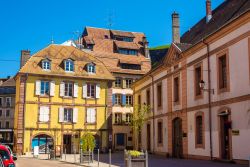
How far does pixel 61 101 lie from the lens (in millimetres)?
47406

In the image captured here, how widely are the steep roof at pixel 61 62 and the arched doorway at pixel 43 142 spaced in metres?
7.47

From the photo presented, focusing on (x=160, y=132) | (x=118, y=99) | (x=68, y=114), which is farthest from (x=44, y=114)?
(x=160, y=132)

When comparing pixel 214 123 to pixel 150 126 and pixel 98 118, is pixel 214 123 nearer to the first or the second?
pixel 150 126

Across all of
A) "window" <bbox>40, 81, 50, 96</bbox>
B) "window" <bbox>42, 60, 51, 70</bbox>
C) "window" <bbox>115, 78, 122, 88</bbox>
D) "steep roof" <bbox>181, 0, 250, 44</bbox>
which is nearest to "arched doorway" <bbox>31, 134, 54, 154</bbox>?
"window" <bbox>40, 81, 50, 96</bbox>

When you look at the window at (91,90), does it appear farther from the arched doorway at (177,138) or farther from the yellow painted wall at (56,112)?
the arched doorway at (177,138)

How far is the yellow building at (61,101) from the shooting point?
1800 inches

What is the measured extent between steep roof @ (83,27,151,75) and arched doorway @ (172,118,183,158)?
25.9 metres

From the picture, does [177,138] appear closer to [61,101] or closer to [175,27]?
[175,27]

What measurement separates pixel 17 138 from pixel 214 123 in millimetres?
26935

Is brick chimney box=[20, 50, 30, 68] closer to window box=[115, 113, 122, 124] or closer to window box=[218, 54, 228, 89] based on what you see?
window box=[115, 113, 122, 124]

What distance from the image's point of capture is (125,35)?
69.5 m

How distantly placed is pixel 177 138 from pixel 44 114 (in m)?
19.9

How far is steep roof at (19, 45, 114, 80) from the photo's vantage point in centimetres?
4703

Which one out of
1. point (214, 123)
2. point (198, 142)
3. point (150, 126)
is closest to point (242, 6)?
point (214, 123)
